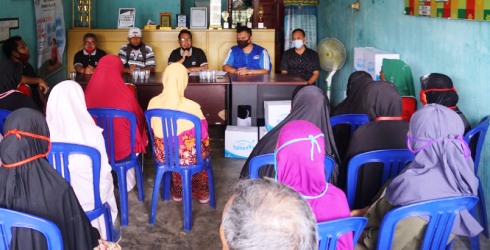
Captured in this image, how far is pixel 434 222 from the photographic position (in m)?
2.34

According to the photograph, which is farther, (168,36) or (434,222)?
(168,36)

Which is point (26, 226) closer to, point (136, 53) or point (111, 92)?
point (111, 92)

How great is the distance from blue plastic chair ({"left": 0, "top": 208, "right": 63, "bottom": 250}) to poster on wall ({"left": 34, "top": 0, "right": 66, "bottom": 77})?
4.34 metres

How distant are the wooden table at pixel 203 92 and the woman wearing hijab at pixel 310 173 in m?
3.76

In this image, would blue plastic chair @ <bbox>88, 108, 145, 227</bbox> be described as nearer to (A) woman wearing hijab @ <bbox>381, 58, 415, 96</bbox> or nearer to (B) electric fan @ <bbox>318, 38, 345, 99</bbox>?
Answer: (A) woman wearing hijab @ <bbox>381, 58, 415, 96</bbox>

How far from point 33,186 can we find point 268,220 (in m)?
1.32

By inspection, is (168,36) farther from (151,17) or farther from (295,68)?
(295,68)

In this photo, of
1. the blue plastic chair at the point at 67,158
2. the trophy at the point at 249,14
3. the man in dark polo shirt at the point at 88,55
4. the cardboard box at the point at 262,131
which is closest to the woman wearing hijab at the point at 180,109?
the blue plastic chair at the point at 67,158

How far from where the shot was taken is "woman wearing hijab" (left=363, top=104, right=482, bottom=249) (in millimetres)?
2400

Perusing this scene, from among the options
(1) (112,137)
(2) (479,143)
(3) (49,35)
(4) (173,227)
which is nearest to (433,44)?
(2) (479,143)

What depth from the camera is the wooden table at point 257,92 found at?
5887 mm

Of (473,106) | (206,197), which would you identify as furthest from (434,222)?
(206,197)

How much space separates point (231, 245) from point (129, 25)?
23.3 ft

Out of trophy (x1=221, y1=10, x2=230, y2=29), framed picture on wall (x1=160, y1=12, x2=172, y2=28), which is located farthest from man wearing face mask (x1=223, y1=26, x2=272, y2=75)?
framed picture on wall (x1=160, y1=12, x2=172, y2=28)
